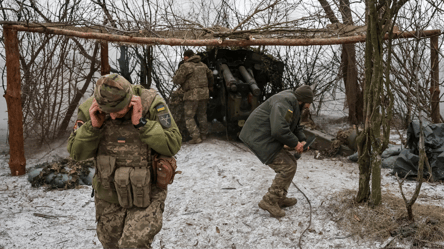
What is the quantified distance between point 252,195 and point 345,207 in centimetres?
118

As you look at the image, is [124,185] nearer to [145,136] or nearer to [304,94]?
[145,136]

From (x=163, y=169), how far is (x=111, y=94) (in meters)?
0.66

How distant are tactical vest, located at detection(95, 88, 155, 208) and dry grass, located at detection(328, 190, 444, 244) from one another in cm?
221

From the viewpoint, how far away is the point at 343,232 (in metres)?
3.58

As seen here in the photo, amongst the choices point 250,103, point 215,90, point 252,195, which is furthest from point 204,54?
point 252,195

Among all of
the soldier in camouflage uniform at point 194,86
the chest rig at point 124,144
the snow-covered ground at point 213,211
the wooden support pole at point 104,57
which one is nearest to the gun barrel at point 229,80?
the soldier in camouflage uniform at point 194,86

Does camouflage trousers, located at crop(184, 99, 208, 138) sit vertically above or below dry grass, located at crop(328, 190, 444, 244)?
above

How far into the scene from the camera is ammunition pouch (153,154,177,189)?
8.35 ft

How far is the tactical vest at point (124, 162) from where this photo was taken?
2486mm

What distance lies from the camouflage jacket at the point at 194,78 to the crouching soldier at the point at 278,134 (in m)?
3.20

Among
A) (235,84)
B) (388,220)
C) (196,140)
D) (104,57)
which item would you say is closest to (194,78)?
(235,84)

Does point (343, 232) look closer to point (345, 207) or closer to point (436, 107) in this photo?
point (345, 207)

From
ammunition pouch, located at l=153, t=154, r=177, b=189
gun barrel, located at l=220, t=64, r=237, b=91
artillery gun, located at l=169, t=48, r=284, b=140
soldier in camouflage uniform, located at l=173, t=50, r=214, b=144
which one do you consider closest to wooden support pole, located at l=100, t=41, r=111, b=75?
soldier in camouflage uniform, located at l=173, t=50, r=214, b=144

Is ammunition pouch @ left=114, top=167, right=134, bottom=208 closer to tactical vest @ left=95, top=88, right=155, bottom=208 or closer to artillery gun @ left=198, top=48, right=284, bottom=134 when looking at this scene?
tactical vest @ left=95, top=88, right=155, bottom=208
